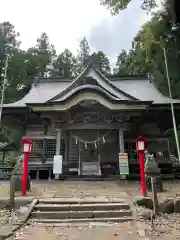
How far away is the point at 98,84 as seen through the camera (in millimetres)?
14891

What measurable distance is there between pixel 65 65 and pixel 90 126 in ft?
115

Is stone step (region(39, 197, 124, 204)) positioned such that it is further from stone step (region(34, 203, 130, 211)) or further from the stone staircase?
stone step (region(34, 203, 130, 211))

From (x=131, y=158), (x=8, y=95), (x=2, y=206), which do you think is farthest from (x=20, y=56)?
(x=2, y=206)

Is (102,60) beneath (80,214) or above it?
above

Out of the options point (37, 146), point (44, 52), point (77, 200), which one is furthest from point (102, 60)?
point (77, 200)

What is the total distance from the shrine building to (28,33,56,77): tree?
2715cm

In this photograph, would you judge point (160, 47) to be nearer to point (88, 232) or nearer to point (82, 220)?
point (82, 220)

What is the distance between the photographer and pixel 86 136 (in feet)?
50.0

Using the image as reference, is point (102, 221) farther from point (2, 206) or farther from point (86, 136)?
point (86, 136)

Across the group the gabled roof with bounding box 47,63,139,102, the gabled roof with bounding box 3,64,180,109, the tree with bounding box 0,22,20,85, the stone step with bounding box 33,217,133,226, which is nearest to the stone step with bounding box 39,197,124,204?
the stone step with bounding box 33,217,133,226

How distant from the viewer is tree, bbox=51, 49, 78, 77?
4591 centimetres

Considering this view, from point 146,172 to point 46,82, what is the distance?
1471 cm

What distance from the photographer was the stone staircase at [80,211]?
259 inches

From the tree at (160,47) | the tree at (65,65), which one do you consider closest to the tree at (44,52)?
the tree at (65,65)
